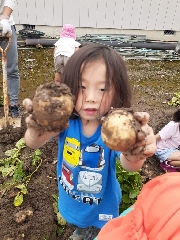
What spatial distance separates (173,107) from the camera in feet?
15.7

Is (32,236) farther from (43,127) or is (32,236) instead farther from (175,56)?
(175,56)

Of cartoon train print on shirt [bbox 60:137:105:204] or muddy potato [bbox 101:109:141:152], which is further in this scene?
cartoon train print on shirt [bbox 60:137:105:204]

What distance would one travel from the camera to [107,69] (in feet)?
Answer: 5.14

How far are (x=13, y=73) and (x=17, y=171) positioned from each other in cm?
139

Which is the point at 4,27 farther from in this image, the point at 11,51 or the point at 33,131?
the point at 33,131

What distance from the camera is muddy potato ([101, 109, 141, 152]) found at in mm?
1264

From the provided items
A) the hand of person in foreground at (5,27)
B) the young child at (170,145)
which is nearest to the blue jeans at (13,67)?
the hand of person in foreground at (5,27)

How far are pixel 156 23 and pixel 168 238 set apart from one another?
258 inches

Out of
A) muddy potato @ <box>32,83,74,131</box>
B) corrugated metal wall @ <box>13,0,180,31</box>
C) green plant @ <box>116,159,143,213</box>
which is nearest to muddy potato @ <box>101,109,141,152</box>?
muddy potato @ <box>32,83,74,131</box>

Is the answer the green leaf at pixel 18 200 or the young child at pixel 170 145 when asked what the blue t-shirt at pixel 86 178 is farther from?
the young child at pixel 170 145

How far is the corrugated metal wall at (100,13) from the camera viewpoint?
6598 mm

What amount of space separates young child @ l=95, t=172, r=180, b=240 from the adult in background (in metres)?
2.43

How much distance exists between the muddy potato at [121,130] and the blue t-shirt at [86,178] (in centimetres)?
39

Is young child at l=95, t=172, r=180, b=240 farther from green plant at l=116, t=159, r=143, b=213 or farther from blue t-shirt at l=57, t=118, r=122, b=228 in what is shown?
green plant at l=116, t=159, r=143, b=213
